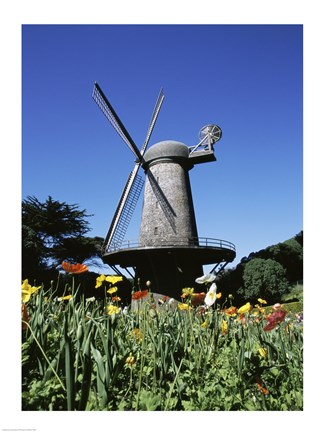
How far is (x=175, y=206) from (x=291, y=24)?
12340 millimetres

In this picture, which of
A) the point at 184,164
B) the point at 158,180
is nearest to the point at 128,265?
the point at 158,180

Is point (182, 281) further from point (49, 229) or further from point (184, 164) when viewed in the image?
point (49, 229)

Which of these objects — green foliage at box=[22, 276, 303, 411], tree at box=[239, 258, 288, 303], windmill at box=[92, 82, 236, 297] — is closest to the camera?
green foliage at box=[22, 276, 303, 411]

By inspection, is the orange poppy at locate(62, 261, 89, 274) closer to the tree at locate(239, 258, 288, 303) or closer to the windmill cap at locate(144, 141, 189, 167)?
the windmill cap at locate(144, 141, 189, 167)

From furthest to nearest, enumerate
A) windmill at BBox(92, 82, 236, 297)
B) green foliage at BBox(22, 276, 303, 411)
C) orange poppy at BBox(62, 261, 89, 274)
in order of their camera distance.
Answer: windmill at BBox(92, 82, 236, 297), orange poppy at BBox(62, 261, 89, 274), green foliage at BBox(22, 276, 303, 411)

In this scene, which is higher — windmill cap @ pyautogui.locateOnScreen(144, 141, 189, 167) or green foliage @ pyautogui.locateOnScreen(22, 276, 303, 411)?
windmill cap @ pyautogui.locateOnScreen(144, 141, 189, 167)

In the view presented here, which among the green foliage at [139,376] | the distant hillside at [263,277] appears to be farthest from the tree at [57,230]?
the green foliage at [139,376]

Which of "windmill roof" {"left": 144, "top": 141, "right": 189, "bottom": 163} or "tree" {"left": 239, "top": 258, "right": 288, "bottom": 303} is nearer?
"windmill roof" {"left": 144, "top": 141, "right": 189, "bottom": 163}

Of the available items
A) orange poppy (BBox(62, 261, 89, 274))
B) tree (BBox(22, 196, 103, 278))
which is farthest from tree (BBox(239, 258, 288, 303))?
orange poppy (BBox(62, 261, 89, 274))

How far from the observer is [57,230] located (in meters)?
16.3

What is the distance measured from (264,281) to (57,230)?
39.2 feet

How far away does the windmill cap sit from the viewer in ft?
49.9

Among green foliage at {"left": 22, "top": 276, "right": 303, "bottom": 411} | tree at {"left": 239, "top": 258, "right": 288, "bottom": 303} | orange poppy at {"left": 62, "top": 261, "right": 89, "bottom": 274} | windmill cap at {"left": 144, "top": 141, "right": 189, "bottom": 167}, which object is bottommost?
tree at {"left": 239, "top": 258, "right": 288, "bottom": 303}
